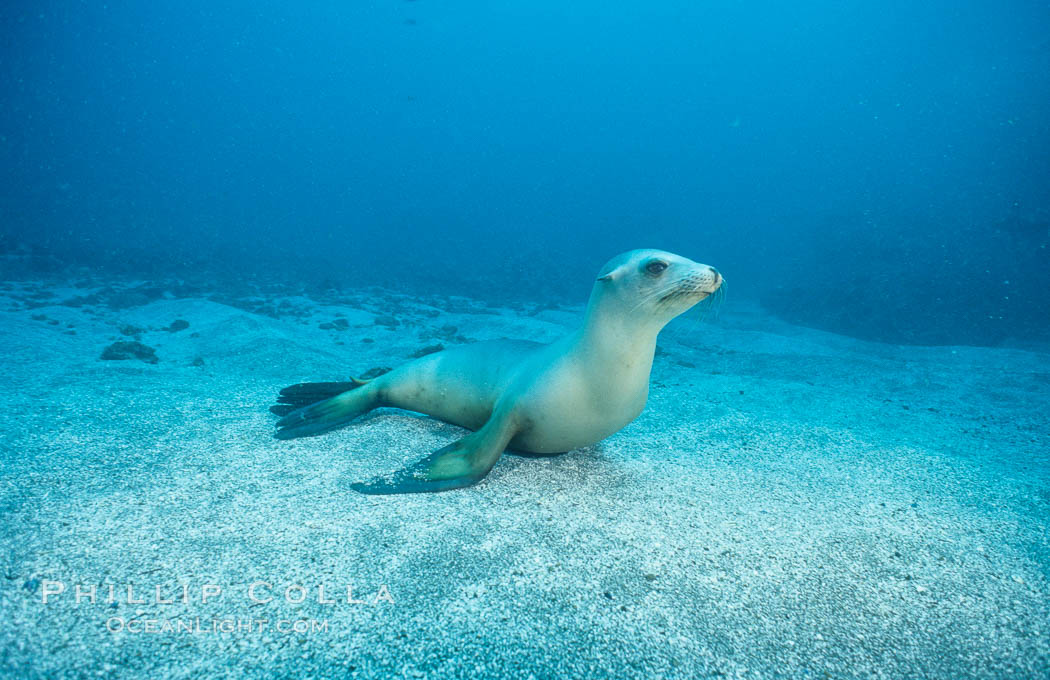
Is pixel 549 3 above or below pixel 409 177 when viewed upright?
above

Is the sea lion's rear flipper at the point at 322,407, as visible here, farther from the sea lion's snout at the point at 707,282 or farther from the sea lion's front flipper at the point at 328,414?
the sea lion's snout at the point at 707,282

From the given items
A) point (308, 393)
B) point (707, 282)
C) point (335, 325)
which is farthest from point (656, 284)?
point (335, 325)

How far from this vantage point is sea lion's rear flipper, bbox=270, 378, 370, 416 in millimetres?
3201

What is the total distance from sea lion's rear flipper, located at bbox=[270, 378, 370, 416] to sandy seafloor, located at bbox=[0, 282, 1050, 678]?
0.84 ft

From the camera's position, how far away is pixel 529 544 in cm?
181

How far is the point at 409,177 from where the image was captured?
10975cm

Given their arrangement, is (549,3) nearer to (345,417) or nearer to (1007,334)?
(1007,334)

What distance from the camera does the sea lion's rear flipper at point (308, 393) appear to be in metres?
3.20

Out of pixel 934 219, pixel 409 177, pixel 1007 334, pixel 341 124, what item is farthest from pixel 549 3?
pixel 1007 334

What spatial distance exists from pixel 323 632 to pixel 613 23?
123 metres

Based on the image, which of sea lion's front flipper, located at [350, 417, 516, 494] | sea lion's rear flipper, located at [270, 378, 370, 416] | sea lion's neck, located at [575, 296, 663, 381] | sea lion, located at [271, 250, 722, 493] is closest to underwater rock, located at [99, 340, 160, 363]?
sea lion's rear flipper, located at [270, 378, 370, 416]

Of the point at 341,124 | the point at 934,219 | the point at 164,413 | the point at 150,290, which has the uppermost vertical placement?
the point at 341,124

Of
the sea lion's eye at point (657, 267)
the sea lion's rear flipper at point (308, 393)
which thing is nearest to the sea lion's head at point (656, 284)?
the sea lion's eye at point (657, 267)

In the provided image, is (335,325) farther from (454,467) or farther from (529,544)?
(529,544)
